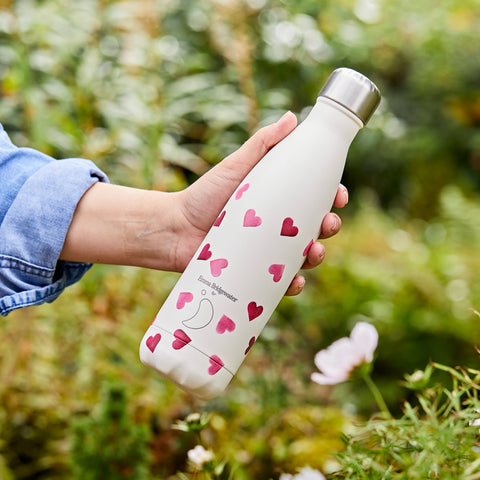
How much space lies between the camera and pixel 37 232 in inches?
31.2

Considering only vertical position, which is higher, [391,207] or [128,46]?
[128,46]

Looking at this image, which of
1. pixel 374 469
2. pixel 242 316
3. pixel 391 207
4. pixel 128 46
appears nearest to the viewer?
pixel 374 469

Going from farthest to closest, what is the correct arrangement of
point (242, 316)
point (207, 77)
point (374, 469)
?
point (207, 77), point (242, 316), point (374, 469)

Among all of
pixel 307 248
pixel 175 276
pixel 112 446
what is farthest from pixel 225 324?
pixel 175 276

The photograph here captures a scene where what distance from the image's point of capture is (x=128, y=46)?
1.64 m

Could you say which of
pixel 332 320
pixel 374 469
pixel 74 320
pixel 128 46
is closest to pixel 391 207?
pixel 332 320

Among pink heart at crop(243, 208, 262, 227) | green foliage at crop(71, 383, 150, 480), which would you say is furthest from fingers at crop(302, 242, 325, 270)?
green foliage at crop(71, 383, 150, 480)

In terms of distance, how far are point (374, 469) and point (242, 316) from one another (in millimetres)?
225

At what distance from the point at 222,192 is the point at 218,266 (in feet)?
0.72

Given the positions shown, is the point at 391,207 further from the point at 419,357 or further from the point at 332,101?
the point at 332,101

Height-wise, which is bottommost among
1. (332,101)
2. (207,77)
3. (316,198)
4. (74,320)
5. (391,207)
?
(391,207)

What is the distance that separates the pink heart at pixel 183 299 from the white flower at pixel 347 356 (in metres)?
0.17

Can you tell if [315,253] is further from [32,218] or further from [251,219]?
[32,218]

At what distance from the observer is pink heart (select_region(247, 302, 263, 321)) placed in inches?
27.2
